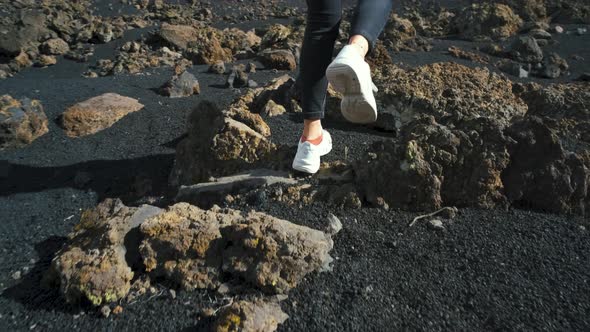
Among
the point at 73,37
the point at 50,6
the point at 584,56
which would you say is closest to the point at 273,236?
the point at 584,56

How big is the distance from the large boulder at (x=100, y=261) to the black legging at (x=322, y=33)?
1.02 meters

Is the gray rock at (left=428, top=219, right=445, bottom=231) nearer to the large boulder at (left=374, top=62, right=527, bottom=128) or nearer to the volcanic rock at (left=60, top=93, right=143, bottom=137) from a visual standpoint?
the large boulder at (left=374, top=62, right=527, bottom=128)

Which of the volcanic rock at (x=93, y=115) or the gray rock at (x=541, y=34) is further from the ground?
the gray rock at (x=541, y=34)

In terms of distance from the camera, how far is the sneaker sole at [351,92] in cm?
204

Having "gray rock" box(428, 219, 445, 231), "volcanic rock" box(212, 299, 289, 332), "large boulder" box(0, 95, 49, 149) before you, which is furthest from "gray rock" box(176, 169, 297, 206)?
"large boulder" box(0, 95, 49, 149)

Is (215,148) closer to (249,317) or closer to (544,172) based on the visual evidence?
(249,317)

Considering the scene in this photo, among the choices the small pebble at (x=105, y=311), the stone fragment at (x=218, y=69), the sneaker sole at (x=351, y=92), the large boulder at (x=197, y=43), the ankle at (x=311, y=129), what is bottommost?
the large boulder at (x=197, y=43)

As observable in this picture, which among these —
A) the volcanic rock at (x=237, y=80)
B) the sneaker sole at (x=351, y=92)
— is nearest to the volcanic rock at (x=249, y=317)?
the sneaker sole at (x=351, y=92)

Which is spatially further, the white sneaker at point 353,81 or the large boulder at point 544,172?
the large boulder at point 544,172

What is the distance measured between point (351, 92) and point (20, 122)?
345 cm

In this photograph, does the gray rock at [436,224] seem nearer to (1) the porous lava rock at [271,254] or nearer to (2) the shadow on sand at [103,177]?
(1) the porous lava rock at [271,254]

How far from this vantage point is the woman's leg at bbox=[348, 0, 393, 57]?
216cm

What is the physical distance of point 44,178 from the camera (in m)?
3.54

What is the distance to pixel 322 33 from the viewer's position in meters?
2.31
